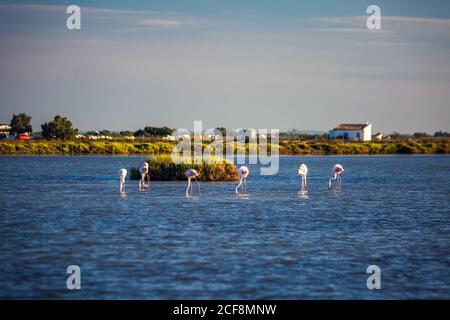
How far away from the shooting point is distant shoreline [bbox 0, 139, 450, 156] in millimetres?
106750

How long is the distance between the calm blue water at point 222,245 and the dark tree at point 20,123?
115 meters

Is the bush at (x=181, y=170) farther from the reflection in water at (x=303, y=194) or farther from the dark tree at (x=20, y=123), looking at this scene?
the dark tree at (x=20, y=123)

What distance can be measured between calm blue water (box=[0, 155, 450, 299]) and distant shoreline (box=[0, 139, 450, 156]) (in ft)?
186

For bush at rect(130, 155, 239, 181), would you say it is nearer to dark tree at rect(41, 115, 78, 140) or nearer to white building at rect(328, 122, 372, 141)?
dark tree at rect(41, 115, 78, 140)

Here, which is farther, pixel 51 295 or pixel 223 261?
pixel 223 261

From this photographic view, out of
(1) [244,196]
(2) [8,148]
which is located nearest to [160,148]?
(2) [8,148]

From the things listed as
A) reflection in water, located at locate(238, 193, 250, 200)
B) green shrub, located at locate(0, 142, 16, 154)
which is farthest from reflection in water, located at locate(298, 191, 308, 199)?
green shrub, located at locate(0, 142, 16, 154)

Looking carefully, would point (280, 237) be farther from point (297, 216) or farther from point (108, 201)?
point (108, 201)

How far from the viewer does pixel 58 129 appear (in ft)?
423

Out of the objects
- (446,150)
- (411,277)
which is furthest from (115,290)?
(446,150)

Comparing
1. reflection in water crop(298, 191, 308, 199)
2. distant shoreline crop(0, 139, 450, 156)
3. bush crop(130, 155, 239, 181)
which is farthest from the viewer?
distant shoreline crop(0, 139, 450, 156)

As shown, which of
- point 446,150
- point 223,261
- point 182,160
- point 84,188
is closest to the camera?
point 223,261
